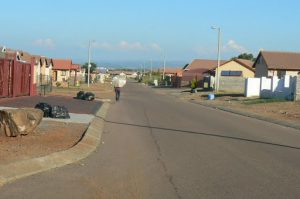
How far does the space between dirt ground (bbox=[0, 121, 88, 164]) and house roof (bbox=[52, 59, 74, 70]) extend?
99615 millimetres

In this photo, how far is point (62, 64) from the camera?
→ 390 ft

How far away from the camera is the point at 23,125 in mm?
14602

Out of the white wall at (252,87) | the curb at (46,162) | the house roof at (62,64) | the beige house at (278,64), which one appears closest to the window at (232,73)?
the beige house at (278,64)

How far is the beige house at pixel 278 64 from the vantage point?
250 ft

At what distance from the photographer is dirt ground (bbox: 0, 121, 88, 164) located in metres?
11.8

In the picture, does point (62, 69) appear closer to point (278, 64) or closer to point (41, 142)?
point (278, 64)

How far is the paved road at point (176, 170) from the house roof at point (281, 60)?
193 ft

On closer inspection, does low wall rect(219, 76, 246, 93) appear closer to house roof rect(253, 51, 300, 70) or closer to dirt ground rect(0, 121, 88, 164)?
house roof rect(253, 51, 300, 70)

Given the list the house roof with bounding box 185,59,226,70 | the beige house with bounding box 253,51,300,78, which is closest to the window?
the beige house with bounding box 253,51,300,78

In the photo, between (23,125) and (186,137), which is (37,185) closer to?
(23,125)

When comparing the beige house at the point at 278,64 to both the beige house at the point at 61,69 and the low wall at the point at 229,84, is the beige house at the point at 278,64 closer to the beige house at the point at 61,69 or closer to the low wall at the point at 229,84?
the low wall at the point at 229,84

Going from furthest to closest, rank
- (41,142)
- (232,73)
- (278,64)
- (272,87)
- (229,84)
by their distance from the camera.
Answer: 1. (232,73)
2. (278,64)
3. (229,84)
4. (272,87)
5. (41,142)

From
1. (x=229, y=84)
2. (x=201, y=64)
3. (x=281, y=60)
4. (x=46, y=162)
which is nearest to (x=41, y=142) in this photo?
(x=46, y=162)

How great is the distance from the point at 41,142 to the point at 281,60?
67629mm
